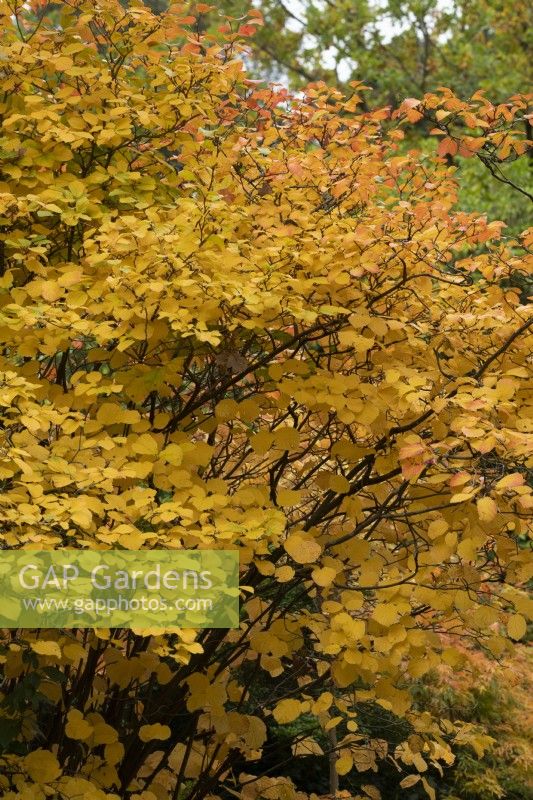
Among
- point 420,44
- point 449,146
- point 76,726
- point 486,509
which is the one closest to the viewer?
point 486,509

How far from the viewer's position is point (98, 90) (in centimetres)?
329

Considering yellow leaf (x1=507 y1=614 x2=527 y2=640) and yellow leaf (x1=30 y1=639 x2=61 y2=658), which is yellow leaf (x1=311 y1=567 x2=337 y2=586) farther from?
yellow leaf (x1=30 y1=639 x2=61 y2=658)

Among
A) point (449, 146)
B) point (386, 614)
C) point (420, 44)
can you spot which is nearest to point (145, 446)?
point (386, 614)

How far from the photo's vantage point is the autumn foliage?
2600 mm

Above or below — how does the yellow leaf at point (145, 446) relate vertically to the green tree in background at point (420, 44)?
below

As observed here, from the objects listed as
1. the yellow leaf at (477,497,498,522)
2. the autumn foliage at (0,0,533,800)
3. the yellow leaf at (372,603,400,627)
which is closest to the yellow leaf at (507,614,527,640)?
the autumn foliage at (0,0,533,800)

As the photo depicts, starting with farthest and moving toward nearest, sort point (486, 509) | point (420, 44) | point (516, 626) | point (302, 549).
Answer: point (420, 44), point (302, 549), point (516, 626), point (486, 509)

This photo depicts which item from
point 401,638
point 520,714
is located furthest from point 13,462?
point 520,714

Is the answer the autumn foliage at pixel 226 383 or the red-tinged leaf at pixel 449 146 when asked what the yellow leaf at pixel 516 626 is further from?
the red-tinged leaf at pixel 449 146

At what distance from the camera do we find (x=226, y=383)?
3086mm

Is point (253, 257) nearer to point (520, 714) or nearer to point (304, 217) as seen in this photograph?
point (304, 217)

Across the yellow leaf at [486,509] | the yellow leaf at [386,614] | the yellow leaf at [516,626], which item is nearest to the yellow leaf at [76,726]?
the yellow leaf at [386,614]

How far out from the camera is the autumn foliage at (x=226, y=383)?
2600 mm

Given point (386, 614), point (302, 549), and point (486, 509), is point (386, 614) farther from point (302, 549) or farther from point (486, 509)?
Answer: point (486, 509)
